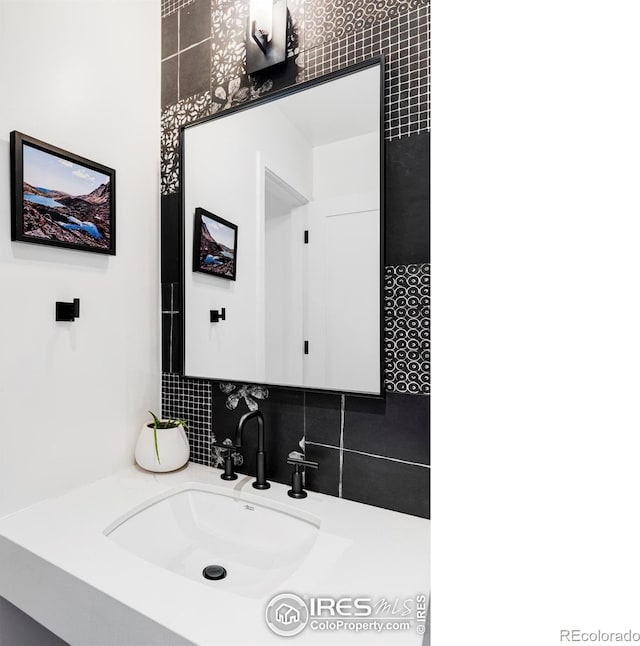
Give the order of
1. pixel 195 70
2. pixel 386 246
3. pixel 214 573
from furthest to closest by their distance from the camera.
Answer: pixel 195 70 → pixel 386 246 → pixel 214 573

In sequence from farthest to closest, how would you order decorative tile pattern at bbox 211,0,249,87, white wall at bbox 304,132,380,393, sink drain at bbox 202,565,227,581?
1. decorative tile pattern at bbox 211,0,249,87
2. white wall at bbox 304,132,380,393
3. sink drain at bbox 202,565,227,581

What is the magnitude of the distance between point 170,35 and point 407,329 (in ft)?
4.52

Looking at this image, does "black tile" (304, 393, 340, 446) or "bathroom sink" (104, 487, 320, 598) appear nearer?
"bathroom sink" (104, 487, 320, 598)

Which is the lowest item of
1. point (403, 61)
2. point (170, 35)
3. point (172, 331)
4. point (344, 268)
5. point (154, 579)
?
point (154, 579)

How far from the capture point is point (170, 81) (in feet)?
4.77

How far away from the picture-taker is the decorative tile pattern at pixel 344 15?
3.49 feet

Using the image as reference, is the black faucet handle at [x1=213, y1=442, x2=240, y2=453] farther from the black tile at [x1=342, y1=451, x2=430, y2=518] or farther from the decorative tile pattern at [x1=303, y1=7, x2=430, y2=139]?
the decorative tile pattern at [x1=303, y1=7, x2=430, y2=139]

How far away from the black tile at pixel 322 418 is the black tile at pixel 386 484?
2.7 inches

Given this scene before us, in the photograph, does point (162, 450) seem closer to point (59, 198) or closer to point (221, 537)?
point (221, 537)

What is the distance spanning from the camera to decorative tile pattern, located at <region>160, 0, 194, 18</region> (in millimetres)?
1430

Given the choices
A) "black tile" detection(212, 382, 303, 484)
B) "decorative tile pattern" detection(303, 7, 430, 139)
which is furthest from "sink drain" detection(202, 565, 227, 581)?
"decorative tile pattern" detection(303, 7, 430, 139)

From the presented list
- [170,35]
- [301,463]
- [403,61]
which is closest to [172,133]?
[170,35]

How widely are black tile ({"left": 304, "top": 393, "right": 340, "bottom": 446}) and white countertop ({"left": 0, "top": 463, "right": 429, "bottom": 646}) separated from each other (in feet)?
0.57
